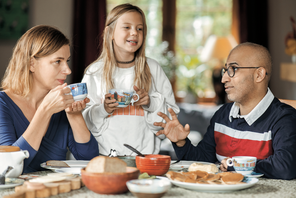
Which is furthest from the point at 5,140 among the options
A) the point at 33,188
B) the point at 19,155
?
the point at 33,188

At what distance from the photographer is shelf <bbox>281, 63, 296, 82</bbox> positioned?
4789 mm

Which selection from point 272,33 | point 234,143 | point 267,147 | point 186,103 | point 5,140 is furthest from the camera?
point 272,33

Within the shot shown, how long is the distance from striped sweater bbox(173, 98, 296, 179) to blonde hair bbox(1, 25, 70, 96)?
798 mm

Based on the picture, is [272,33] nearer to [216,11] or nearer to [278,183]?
[216,11]

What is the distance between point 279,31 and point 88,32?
9.91 ft

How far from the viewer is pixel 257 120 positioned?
5.31 ft

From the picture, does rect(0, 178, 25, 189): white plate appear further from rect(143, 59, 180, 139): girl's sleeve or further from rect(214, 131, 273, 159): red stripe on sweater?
rect(214, 131, 273, 159): red stripe on sweater

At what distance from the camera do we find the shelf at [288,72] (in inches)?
189

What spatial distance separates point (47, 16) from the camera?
486 centimetres

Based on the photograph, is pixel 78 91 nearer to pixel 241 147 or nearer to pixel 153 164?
pixel 153 164

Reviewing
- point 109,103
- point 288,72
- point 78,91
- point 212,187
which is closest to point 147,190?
point 212,187

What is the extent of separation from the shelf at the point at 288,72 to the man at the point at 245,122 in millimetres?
3381

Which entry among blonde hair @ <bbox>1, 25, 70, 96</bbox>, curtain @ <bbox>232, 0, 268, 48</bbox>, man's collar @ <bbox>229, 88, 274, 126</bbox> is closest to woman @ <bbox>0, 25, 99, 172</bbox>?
blonde hair @ <bbox>1, 25, 70, 96</bbox>

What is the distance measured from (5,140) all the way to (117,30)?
3.06 feet
